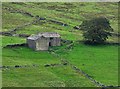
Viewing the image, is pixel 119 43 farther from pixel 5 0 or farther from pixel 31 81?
pixel 5 0

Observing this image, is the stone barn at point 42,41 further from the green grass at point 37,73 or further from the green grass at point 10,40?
the green grass at point 37,73

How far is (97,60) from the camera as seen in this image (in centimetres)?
9569

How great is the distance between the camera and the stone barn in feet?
332

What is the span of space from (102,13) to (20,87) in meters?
117

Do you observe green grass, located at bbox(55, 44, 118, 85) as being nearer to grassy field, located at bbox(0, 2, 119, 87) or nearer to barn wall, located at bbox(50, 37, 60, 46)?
grassy field, located at bbox(0, 2, 119, 87)

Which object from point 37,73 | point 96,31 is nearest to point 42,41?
point 96,31

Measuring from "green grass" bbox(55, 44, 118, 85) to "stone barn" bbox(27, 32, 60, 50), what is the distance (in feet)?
9.33

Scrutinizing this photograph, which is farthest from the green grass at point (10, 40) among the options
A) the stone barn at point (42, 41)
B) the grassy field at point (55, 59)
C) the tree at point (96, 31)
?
the tree at point (96, 31)

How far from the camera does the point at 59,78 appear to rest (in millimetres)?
78500

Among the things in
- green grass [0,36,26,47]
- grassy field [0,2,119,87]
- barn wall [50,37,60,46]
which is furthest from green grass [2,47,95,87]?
barn wall [50,37,60,46]

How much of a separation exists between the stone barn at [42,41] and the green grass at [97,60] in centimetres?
284

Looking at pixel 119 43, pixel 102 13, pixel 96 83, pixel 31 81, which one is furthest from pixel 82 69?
pixel 102 13

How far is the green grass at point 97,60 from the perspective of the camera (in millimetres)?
83062

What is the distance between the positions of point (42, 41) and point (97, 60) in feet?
48.9
